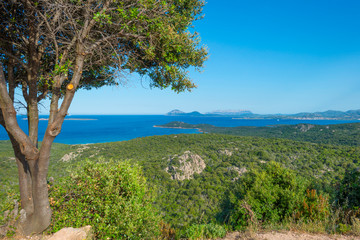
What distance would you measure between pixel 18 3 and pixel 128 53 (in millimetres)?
3006

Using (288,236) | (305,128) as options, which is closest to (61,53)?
(288,236)

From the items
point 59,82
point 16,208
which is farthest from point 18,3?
point 16,208

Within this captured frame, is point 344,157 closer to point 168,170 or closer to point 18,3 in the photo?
point 168,170

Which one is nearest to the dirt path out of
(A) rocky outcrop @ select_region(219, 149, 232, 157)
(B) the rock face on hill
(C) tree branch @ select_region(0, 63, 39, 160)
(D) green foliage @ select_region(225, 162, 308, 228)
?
(D) green foliage @ select_region(225, 162, 308, 228)

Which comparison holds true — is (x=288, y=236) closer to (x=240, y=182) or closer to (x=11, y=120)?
(x=11, y=120)

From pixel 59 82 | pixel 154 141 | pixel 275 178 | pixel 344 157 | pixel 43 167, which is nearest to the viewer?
pixel 43 167

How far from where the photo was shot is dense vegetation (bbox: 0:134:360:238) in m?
6.75

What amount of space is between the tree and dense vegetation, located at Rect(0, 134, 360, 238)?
4.59 ft

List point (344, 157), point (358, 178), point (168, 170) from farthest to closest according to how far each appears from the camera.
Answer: point (344, 157)
point (168, 170)
point (358, 178)

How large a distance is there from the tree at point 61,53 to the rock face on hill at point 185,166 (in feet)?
100

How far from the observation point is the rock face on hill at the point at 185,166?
34.5m

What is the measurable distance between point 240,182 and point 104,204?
1113cm

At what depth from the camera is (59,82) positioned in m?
4.64

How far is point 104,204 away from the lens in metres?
4.94
